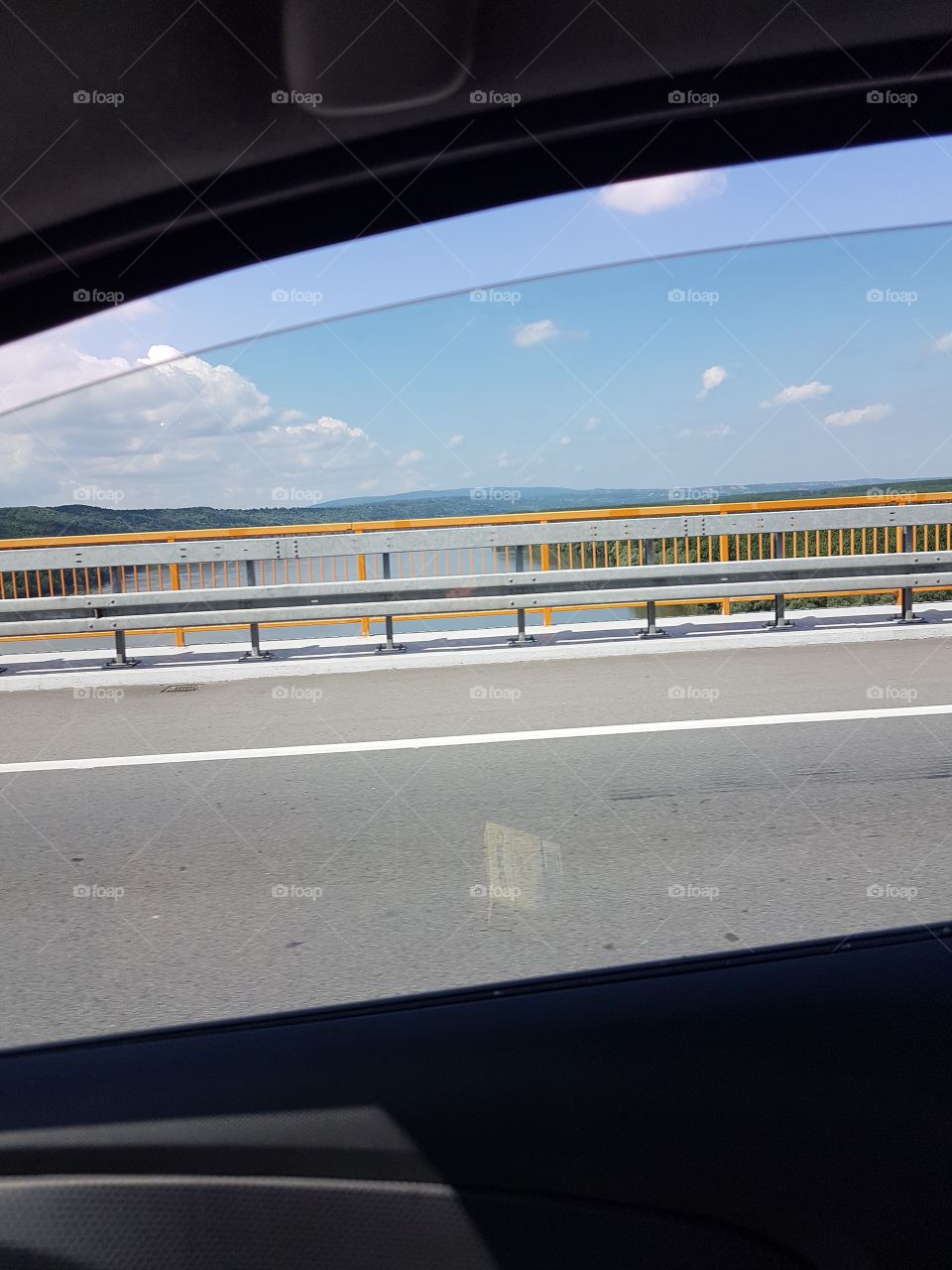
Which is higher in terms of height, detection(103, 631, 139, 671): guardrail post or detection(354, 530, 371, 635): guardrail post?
detection(354, 530, 371, 635): guardrail post

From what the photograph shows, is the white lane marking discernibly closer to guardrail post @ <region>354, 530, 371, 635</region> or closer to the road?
the road

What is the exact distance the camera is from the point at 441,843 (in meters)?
5.01

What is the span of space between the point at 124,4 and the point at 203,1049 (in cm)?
175

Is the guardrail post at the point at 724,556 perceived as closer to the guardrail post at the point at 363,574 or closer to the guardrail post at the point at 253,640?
the guardrail post at the point at 363,574

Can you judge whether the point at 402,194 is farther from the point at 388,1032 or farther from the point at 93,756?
the point at 93,756

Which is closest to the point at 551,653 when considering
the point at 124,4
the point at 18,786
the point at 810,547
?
the point at 810,547

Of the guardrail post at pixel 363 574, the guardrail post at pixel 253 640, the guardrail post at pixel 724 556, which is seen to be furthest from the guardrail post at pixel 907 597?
the guardrail post at pixel 253 640

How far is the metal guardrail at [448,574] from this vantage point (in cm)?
1054

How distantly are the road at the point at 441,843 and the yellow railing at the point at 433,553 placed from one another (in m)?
2.71

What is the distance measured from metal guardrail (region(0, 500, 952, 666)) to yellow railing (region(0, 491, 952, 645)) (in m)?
0.03

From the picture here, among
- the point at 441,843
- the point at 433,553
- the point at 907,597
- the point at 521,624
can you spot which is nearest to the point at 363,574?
the point at 433,553

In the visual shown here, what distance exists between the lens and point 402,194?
89.0 inches

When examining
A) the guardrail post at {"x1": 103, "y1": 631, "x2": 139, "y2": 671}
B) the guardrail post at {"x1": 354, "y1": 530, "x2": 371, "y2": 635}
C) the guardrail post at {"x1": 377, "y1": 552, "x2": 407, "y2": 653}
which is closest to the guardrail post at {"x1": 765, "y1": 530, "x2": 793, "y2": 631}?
the guardrail post at {"x1": 377, "y1": 552, "x2": 407, "y2": 653}

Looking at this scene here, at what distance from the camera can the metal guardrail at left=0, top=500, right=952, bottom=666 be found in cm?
1054
